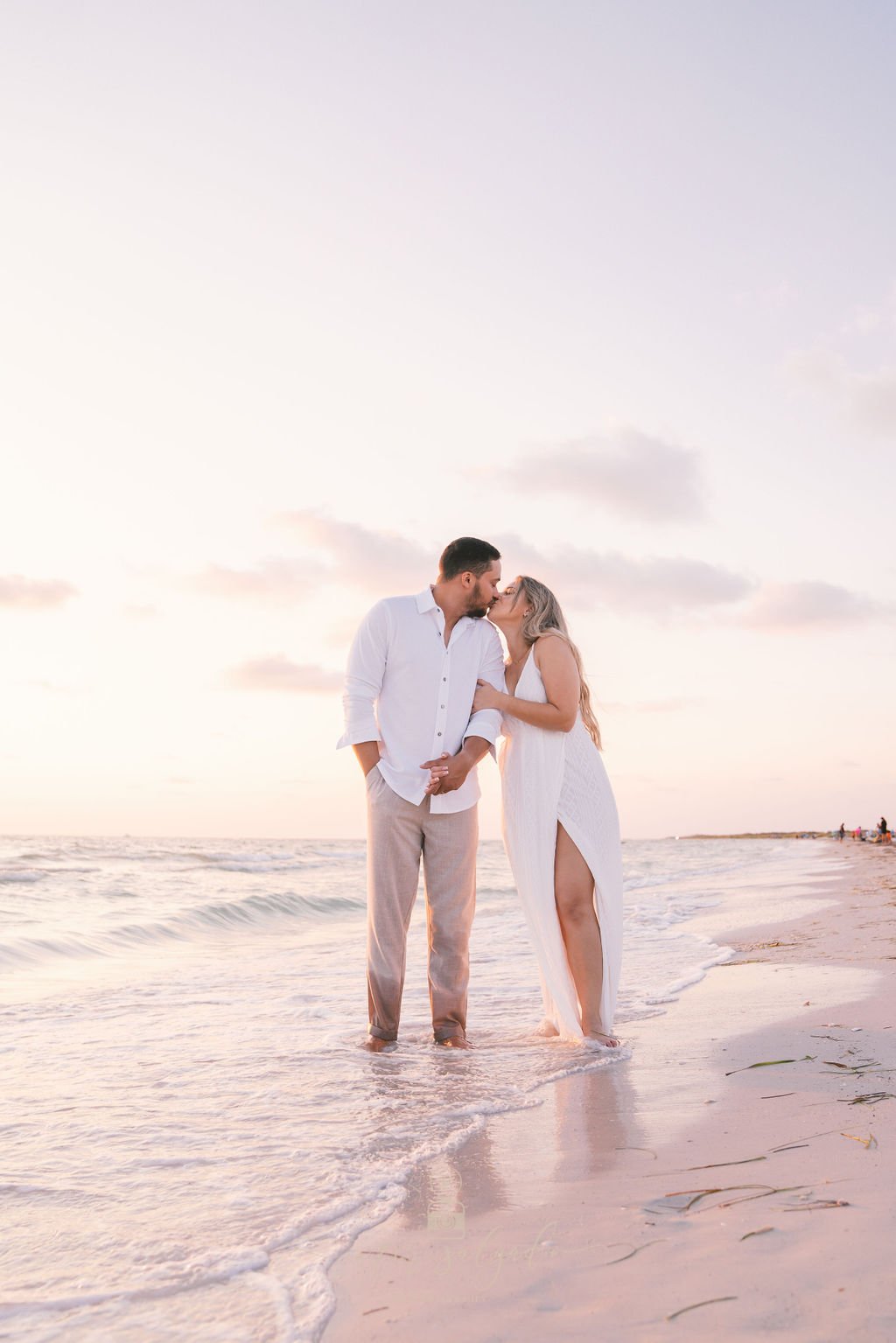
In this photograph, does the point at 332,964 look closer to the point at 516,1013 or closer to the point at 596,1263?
the point at 516,1013

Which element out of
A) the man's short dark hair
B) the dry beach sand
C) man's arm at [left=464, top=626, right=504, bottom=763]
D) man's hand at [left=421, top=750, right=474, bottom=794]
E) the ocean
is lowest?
the ocean

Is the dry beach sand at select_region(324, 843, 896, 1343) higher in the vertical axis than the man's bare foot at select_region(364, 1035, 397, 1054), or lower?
higher

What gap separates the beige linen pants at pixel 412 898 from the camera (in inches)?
183

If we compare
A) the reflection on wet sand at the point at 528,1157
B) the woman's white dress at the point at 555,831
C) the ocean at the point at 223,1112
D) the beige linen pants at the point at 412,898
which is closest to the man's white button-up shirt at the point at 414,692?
the beige linen pants at the point at 412,898

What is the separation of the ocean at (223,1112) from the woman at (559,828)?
0.35m

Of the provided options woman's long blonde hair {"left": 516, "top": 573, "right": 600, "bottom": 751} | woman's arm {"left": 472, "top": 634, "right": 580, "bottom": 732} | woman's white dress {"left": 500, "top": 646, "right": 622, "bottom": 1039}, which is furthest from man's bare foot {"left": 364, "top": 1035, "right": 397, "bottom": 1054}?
woman's long blonde hair {"left": 516, "top": 573, "right": 600, "bottom": 751}

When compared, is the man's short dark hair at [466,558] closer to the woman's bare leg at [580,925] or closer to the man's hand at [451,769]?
the man's hand at [451,769]

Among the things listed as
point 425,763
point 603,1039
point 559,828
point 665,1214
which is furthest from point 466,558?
point 665,1214

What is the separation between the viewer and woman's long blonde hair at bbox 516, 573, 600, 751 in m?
4.88

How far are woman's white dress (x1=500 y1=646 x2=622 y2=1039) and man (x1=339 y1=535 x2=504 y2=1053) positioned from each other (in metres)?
0.22

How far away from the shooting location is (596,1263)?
215cm

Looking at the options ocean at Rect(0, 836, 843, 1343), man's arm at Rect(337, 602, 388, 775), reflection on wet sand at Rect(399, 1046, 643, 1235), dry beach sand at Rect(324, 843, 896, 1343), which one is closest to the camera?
dry beach sand at Rect(324, 843, 896, 1343)

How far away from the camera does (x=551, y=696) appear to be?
187 inches

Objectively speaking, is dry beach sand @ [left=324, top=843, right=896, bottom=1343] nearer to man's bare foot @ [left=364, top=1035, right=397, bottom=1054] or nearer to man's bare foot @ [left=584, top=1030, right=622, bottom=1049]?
man's bare foot @ [left=584, top=1030, right=622, bottom=1049]
